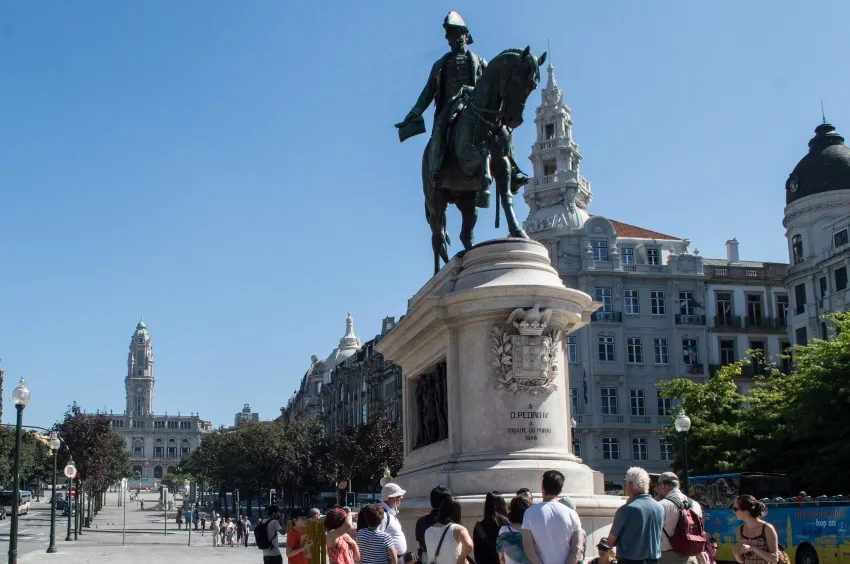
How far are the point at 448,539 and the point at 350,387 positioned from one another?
100.0 m

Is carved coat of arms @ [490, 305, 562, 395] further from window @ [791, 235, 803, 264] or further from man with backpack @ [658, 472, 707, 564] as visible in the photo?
window @ [791, 235, 803, 264]

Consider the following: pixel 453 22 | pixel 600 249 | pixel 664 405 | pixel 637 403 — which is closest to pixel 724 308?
pixel 664 405

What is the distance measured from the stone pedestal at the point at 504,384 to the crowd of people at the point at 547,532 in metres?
2.40

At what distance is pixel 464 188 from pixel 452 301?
120 inches

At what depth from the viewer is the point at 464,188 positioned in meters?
16.4

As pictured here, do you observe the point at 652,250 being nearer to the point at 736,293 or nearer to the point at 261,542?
the point at 736,293

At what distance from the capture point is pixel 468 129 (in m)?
15.6

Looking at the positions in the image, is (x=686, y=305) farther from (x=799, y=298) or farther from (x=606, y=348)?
(x=799, y=298)

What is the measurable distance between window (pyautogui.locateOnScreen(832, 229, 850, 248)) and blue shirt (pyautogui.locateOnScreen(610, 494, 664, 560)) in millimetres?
51197

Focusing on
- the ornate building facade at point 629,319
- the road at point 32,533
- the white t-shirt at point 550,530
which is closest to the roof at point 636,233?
the ornate building facade at point 629,319

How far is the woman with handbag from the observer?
9062 mm

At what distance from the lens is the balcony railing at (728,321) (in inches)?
2682

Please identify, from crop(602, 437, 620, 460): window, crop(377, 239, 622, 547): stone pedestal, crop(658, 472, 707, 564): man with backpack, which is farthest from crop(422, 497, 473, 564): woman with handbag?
crop(602, 437, 620, 460): window

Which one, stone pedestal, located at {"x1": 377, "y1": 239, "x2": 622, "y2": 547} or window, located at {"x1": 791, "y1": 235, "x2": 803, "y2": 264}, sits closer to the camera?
stone pedestal, located at {"x1": 377, "y1": 239, "x2": 622, "y2": 547}
